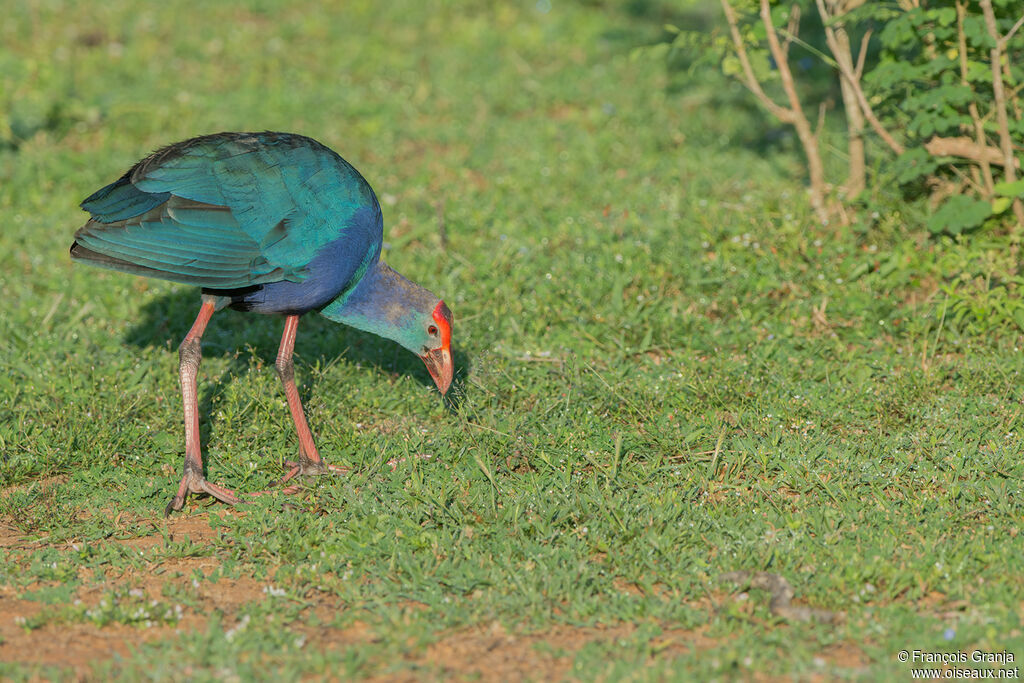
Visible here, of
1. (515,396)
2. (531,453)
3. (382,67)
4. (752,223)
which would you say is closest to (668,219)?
(752,223)

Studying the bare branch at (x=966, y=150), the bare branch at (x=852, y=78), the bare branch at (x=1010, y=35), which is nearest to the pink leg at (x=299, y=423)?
the bare branch at (x=852, y=78)

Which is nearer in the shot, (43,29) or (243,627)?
(243,627)

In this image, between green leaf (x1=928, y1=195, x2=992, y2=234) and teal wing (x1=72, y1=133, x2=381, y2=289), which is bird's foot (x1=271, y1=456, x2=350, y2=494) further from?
green leaf (x1=928, y1=195, x2=992, y2=234)

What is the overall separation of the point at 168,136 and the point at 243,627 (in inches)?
217

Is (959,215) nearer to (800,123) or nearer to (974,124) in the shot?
(974,124)

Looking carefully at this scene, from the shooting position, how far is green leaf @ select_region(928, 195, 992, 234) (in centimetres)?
588

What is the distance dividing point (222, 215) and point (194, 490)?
117 cm

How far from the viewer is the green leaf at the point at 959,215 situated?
5.88m

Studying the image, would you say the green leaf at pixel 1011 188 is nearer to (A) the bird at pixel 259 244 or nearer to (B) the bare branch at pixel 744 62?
(B) the bare branch at pixel 744 62

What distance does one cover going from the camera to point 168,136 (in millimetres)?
8273

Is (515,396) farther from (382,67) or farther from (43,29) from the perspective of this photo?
(43,29)

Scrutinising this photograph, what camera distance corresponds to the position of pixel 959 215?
5.93m

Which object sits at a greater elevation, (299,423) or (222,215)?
(222,215)

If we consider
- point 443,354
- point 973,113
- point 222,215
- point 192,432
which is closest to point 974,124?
point 973,113
